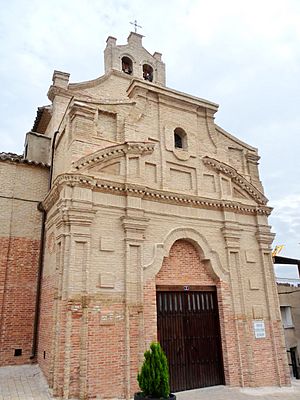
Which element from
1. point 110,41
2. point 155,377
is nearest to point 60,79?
point 110,41

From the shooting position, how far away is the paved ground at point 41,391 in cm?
760

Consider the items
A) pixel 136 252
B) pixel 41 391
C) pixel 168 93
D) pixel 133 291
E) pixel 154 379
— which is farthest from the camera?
pixel 168 93

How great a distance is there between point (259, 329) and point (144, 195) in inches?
225

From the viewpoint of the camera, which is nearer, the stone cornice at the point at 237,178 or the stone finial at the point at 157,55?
the stone cornice at the point at 237,178

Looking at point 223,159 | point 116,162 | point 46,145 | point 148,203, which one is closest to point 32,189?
point 46,145

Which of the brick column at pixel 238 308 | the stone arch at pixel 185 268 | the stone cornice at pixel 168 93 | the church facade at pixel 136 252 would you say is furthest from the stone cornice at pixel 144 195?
the stone cornice at pixel 168 93

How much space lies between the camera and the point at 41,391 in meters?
7.78

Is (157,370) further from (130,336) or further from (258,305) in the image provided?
(258,305)

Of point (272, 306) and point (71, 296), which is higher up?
point (71, 296)

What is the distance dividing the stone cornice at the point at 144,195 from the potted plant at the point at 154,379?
14.5 ft

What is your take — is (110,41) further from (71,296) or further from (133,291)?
(71,296)

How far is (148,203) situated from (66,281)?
3.37 metres

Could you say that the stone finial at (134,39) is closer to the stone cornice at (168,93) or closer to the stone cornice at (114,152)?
the stone cornice at (168,93)

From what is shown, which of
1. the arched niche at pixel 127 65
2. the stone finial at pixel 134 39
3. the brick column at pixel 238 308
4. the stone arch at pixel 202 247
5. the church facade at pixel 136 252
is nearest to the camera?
the church facade at pixel 136 252
